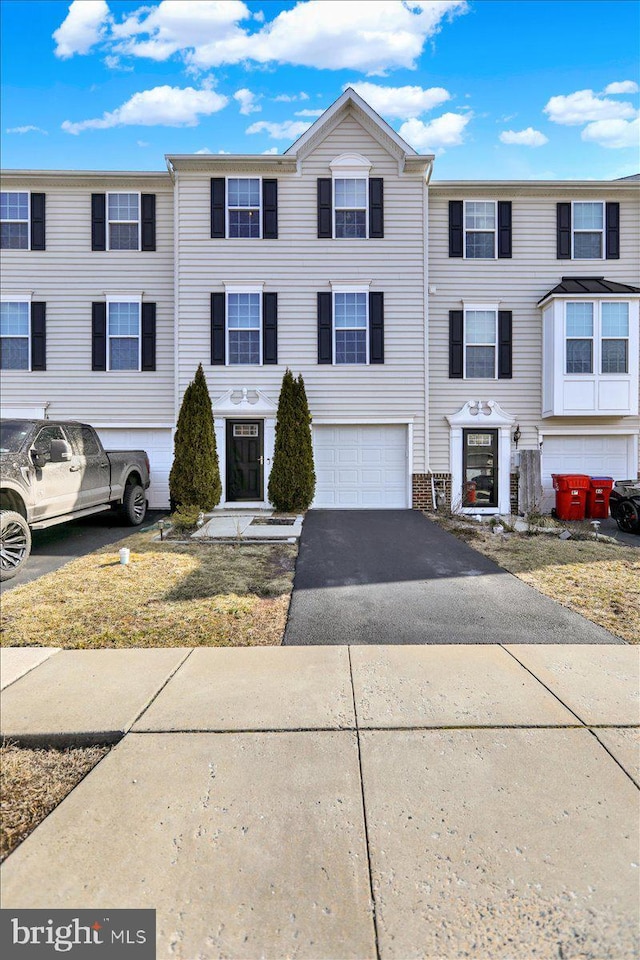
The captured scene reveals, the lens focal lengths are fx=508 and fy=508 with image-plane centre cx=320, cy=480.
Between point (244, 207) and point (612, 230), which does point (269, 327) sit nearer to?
point (244, 207)

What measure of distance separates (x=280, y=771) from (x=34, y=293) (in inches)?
511

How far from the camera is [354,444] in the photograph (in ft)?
38.7

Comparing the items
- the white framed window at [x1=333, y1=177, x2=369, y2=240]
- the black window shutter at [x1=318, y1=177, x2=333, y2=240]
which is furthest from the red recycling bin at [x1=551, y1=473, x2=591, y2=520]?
the black window shutter at [x1=318, y1=177, x2=333, y2=240]

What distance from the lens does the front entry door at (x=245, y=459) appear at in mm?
11602

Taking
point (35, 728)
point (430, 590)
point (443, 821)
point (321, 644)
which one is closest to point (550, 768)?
point (443, 821)

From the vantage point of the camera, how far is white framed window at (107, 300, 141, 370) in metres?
12.1

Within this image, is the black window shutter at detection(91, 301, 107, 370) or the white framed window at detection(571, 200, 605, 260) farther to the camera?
the white framed window at detection(571, 200, 605, 260)

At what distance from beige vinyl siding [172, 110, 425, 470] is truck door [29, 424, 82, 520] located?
452 centimetres

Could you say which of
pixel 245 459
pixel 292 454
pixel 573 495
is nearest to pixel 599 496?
pixel 573 495

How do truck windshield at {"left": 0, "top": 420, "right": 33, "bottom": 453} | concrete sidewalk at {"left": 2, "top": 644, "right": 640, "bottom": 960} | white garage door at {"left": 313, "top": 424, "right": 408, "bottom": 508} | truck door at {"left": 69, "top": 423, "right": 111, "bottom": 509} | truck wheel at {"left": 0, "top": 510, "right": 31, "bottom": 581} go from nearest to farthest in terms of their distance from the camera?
concrete sidewalk at {"left": 2, "top": 644, "right": 640, "bottom": 960}
truck wheel at {"left": 0, "top": 510, "right": 31, "bottom": 581}
truck windshield at {"left": 0, "top": 420, "right": 33, "bottom": 453}
truck door at {"left": 69, "top": 423, "right": 111, "bottom": 509}
white garage door at {"left": 313, "top": 424, "right": 408, "bottom": 508}

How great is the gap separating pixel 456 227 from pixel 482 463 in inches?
221

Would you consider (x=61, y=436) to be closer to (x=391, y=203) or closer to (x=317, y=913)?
(x=317, y=913)

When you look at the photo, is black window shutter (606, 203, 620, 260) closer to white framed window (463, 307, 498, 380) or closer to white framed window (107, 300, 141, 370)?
white framed window (463, 307, 498, 380)

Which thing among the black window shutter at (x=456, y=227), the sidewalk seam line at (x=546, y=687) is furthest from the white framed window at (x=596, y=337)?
the sidewalk seam line at (x=546, y=687)
